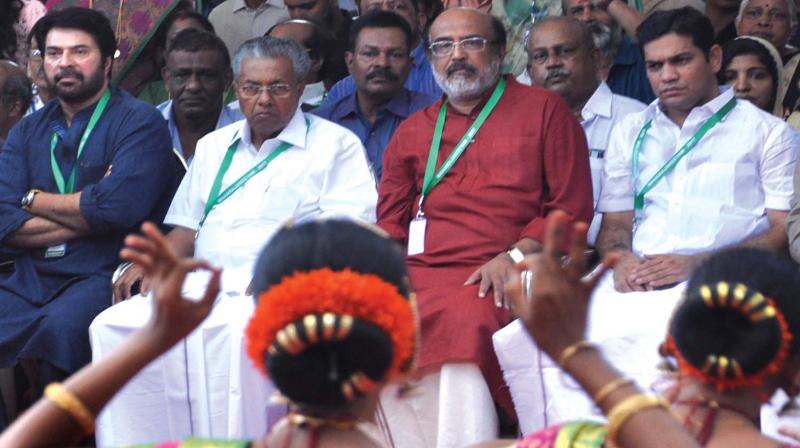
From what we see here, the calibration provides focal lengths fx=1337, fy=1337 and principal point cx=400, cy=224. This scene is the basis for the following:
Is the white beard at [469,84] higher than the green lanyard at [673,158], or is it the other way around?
the white beard at [469,84]

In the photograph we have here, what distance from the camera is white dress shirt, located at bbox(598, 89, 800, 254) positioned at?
5547mm

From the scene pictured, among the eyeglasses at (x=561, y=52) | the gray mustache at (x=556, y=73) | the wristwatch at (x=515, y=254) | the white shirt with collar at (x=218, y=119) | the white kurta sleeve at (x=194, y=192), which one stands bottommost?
the wristwatch at (x=515, y=254)

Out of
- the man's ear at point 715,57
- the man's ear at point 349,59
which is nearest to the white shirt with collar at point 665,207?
the man's ear at point 715,57

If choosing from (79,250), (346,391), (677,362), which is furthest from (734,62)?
(346,391)

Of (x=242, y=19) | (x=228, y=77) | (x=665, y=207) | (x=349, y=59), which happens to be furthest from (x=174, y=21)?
(x=665, y=207)

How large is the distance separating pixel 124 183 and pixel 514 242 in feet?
5.86

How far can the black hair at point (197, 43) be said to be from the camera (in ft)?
23.4

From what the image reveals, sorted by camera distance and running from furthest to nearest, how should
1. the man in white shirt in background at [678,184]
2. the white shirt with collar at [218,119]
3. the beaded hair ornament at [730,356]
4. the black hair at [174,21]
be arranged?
the black hair at [174,21], the white shirt with collar at [218,119], the man in white shirt in background at [678,184], the beaded hair ornament at [730,356]

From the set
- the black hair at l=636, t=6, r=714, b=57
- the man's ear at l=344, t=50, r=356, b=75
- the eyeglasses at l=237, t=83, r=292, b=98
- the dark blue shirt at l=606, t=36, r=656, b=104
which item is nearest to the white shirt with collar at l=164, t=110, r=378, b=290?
the eyeglasses at l=237, t=83, r=292, b=98

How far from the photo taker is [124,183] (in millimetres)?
5961

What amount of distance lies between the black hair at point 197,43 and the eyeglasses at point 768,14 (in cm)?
280

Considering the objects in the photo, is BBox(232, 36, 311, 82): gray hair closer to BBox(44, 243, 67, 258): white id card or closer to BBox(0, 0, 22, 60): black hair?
BBox(44, 243, 67, 258): white id card

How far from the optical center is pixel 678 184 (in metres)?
5.70

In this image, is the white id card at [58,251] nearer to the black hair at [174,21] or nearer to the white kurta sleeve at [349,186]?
the white kurta sleeve at [349,186]
